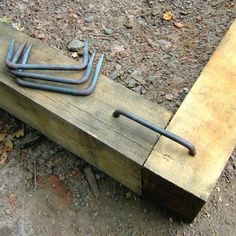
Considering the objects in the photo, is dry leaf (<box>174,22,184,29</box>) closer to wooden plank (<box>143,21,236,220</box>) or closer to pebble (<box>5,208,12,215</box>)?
wooden plank (<box>143,21,236,220</box>)

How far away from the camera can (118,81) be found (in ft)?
7.47

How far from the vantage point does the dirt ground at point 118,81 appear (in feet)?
7.46

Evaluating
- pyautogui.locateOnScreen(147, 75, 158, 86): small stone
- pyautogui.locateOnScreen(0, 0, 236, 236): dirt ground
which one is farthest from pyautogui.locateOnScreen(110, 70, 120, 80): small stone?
pyautogui.locateOnScreen(147, 75, 158, 86): small stone

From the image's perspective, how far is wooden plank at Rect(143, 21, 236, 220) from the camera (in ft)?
5.61

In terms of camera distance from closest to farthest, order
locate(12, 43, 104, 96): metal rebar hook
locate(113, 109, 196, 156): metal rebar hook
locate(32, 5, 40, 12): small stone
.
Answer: locate(113, 109, 196, 156): metal rebar hook → locate(12, 43, 104, 96): metal rebar hook → locate(32, 5, 40, 12): small stone

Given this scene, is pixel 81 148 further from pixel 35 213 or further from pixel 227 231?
pixel 227 231

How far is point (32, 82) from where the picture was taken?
2.00 m

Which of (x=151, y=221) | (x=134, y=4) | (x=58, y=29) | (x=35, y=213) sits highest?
(x=134, y=4)

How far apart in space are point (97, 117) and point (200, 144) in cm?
51

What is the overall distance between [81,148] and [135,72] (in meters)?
0.55

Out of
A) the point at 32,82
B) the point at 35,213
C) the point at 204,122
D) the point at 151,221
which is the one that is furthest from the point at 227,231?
the point at 32,82

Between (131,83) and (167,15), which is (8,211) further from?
(167,15)

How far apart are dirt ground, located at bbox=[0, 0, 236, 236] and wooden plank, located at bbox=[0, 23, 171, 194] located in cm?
27

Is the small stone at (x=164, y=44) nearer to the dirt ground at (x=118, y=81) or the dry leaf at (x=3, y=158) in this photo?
the dirt ground at (x=118, y=81)
